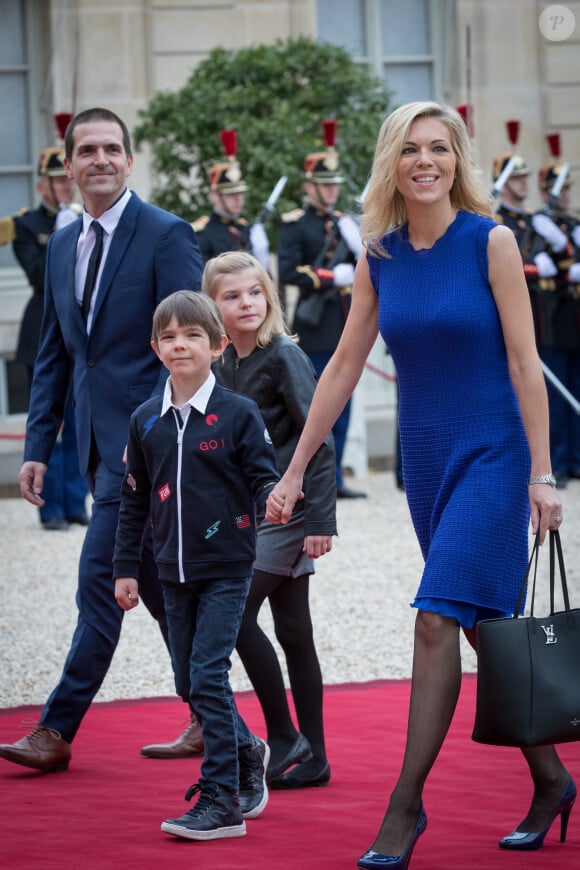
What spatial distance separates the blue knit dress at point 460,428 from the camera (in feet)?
11.6

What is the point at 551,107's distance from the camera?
14.2 meters

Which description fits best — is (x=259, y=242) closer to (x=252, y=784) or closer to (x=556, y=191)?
(x=556, y=191)

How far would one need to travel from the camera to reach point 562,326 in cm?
1208

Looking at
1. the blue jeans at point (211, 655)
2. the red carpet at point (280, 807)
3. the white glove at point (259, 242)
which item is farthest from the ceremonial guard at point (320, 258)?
the blue jeans at point (211, 655)

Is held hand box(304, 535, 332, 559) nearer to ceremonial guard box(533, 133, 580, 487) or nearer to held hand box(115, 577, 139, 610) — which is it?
held hand box(115, 577, 139, 610)

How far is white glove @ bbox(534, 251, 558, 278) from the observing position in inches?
464

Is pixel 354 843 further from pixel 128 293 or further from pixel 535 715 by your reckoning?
pixel 128 293

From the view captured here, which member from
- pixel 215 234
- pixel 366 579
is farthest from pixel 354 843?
pixel 215 234

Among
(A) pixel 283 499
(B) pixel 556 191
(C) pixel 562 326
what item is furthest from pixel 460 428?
(B) pixel 556 191

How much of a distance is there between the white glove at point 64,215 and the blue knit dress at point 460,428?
662 cm

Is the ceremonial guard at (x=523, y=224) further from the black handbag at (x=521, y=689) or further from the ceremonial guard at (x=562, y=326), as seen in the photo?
the black handbag at (x=521, y=689)

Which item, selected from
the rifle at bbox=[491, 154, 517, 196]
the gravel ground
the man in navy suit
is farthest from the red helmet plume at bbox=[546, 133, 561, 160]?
the man in navy suit

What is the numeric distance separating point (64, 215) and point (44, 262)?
31cm

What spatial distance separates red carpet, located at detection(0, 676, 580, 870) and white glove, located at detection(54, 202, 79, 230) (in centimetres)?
521
